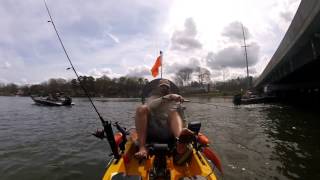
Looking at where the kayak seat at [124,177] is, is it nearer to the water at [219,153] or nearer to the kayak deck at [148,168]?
the kayak deck at [148,168]

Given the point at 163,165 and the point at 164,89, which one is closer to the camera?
the point at 163,165

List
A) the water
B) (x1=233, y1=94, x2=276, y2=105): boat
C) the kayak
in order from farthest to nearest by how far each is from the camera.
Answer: (x1=233, y1=94, x2=276, y2=105): boat, the water, the kayak

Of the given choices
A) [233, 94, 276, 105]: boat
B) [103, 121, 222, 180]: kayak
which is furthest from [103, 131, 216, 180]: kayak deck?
[233, 94, 276, 105]: boat

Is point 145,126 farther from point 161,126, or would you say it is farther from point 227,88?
point 227,88

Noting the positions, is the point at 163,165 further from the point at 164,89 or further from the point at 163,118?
the point at 164,89

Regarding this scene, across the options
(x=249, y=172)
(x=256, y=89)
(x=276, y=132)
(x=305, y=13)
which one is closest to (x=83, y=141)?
(x=249, y=172)

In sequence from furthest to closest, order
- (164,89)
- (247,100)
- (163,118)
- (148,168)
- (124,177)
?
(247,100), (164,89), (163,118), (148,168), (124,177)

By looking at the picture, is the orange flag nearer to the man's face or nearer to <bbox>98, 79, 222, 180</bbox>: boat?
the man's face

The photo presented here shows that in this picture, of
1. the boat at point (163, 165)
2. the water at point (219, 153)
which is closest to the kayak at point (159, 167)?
the boat at point (163, 165)

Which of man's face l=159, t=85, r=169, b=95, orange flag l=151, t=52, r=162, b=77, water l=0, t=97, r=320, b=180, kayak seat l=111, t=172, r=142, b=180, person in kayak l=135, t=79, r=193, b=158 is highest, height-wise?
orange flag l=151, t=52, r=162, b=77

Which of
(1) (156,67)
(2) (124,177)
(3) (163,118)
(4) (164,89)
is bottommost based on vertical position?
(2) (124,177)

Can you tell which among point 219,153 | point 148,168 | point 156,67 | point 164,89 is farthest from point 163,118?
point 219,153

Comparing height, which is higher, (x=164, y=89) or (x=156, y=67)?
(x=156, y=67)

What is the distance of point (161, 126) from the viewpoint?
218 inches
